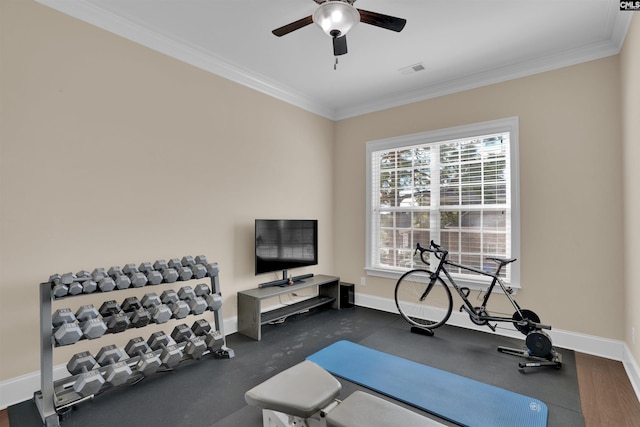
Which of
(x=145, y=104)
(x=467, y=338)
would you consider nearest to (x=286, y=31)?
(x=145, y=104)

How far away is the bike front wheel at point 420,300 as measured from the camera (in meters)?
4.00

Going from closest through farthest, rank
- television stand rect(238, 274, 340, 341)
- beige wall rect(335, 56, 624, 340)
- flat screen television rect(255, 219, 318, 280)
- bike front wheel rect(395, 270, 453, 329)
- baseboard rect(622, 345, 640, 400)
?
baseboard rect(622, 345, 640, 400), beige wall rect(335, 56, 624, 340), television stand rect(238, 274, 340, 341), flat screen television rect(255, 219, 318, 280), bike front wheel rect(395, 270, 453, 329)

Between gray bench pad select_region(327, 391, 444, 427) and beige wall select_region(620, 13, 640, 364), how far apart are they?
235cm

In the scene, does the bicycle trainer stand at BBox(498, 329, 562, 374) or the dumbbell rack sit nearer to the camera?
the dumbbell rack

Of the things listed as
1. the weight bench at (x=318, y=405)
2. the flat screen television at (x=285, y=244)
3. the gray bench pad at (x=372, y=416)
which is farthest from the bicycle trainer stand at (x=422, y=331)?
the gray bench pad at (x=372, y=416)

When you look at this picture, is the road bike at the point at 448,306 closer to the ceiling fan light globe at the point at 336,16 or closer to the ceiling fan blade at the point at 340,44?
the ceiling fan blade at the point at 340,44

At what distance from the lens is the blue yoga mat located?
6.96 ft

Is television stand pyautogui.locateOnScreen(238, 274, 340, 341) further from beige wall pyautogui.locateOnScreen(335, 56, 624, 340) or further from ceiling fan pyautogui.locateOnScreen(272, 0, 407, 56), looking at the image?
ceiling fan pyautogui.locateOnScreen(272, 0, 407, 56)

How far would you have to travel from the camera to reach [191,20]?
282 cm

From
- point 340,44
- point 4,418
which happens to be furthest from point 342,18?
Answer: point 4,418

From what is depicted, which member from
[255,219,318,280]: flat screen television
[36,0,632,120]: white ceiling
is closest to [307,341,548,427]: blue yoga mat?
[255,219,318,280]: flat screen television

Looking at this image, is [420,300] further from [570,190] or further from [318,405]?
[318,405]

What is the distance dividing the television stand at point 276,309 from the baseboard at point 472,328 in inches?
9.5

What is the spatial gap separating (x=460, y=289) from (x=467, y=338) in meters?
0.57
